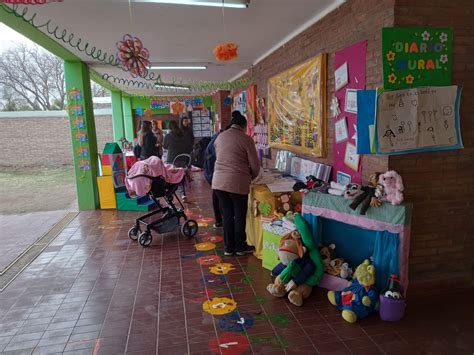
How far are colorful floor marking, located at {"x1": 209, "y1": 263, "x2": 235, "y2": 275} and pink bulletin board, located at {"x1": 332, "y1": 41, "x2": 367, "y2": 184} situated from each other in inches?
57.7

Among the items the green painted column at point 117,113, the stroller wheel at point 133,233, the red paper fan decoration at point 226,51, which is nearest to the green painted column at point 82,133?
the stroller wheel at point 133,233

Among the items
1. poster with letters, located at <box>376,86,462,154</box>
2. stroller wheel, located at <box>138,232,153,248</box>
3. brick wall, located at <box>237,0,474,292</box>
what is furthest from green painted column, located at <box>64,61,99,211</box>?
poster with letters, located at <box>376,86,462,154</box>

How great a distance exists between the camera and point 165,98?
46.9ft

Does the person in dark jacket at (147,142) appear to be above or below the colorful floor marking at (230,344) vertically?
above

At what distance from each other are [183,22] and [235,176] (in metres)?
1.97

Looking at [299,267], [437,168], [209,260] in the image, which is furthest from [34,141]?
[437,168]

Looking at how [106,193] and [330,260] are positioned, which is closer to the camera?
[330,260]

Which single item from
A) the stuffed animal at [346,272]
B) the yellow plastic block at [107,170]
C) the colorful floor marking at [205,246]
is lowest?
the colorful floor marking at [205,246]

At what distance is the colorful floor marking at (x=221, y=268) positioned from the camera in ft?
11.4

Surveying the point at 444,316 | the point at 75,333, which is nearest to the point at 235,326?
the point at 75,333

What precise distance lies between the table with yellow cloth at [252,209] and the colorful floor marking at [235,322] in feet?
3.66

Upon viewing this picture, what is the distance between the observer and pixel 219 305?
2.87 metres

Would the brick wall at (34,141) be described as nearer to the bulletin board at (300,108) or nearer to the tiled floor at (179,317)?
the bulletin board at (300,108)

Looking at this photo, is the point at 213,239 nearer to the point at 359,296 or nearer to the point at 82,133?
the point at 359,296
